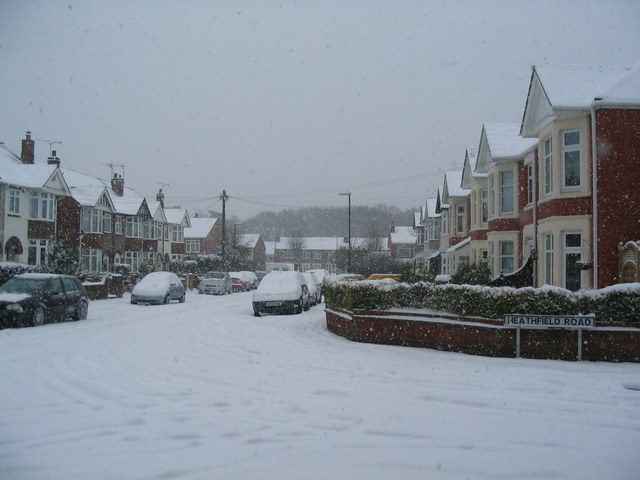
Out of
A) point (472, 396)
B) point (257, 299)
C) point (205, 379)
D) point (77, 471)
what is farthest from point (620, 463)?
point (257, 299)

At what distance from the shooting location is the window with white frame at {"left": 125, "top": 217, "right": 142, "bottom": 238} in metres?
53.8

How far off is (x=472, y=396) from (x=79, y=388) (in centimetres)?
556

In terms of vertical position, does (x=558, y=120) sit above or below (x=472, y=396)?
above

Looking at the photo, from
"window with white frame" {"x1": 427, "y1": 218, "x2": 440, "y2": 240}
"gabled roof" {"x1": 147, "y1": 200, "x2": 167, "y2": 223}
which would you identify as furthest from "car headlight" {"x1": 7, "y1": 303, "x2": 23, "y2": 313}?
"gabled roof" {"x1": 147, "y1": 200, "x2": 167, "y2": 223}

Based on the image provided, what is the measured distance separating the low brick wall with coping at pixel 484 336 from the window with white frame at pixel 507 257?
36.1 ft

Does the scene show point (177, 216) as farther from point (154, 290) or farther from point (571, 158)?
point (571, 158)

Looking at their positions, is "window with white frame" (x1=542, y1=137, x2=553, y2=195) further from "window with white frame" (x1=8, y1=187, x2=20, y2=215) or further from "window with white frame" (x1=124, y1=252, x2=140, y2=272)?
"window with white frame" (x1=124, y1=252, x2=140, y2=272)

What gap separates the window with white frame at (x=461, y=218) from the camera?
3453 centimetres

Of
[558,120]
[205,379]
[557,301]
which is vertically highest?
[558,120]

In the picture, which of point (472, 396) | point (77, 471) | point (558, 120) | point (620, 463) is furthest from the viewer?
point (558, 120)

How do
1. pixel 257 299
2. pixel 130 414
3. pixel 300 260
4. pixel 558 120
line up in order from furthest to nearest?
pixel 300 260 < pixel 257 299 < pixel 558 120 < pixel 130 414

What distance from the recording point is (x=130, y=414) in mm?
7148

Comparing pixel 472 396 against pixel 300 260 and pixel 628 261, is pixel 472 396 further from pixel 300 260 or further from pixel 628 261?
pixel 300 260

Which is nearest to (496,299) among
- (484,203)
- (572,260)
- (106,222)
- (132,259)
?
(572,260)
